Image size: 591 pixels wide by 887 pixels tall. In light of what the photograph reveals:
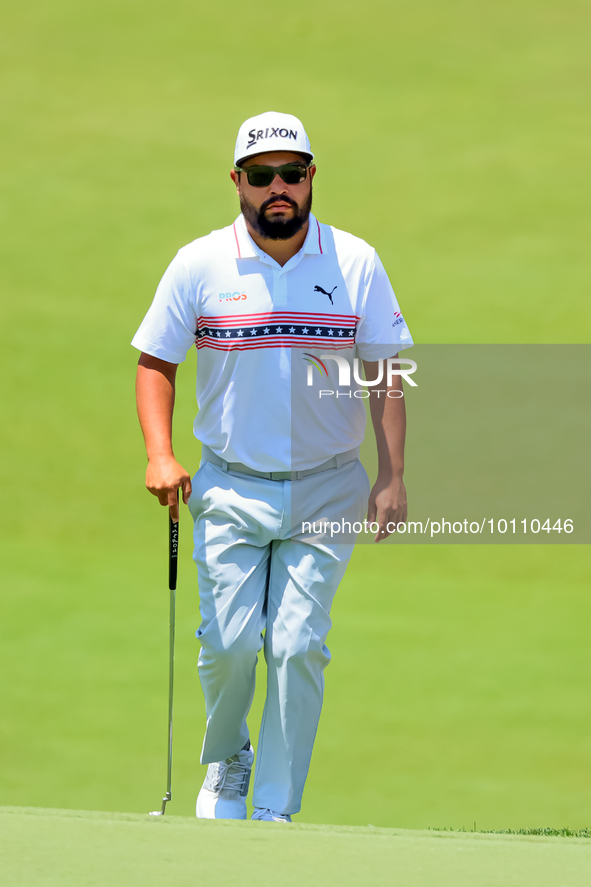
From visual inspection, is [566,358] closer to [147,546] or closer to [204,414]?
[147,546]

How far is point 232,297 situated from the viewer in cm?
257

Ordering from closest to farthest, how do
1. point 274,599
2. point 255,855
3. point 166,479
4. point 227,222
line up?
point 255,855 → point 166,479 → point 274,599 → point 227,222

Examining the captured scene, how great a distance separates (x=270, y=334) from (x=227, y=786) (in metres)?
1.00

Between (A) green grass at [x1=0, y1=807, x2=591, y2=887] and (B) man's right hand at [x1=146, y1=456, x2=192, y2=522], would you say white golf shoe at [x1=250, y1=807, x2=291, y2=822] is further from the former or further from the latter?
(A) green grass at [x1=0, y1=807, x2=591, y2=887]

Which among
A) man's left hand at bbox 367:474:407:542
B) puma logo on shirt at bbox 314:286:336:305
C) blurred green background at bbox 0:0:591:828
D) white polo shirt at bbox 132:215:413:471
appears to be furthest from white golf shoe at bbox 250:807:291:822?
puma logo on shirt at bbox 314:286:336:305

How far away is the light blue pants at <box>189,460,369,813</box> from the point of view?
2.58 m

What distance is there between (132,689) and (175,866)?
2210mm

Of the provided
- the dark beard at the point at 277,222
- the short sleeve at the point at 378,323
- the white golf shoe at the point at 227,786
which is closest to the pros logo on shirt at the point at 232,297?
the dark beard at the point at 277,222

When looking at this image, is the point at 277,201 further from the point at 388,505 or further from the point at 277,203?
the point at 388,505

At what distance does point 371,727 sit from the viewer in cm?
349

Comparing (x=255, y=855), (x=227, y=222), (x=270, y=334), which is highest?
(x=227, y=222)

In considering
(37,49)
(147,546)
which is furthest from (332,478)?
(37,49)

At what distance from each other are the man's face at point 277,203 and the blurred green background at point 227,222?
157 cm

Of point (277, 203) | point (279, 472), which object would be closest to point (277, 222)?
point (277, 203)
